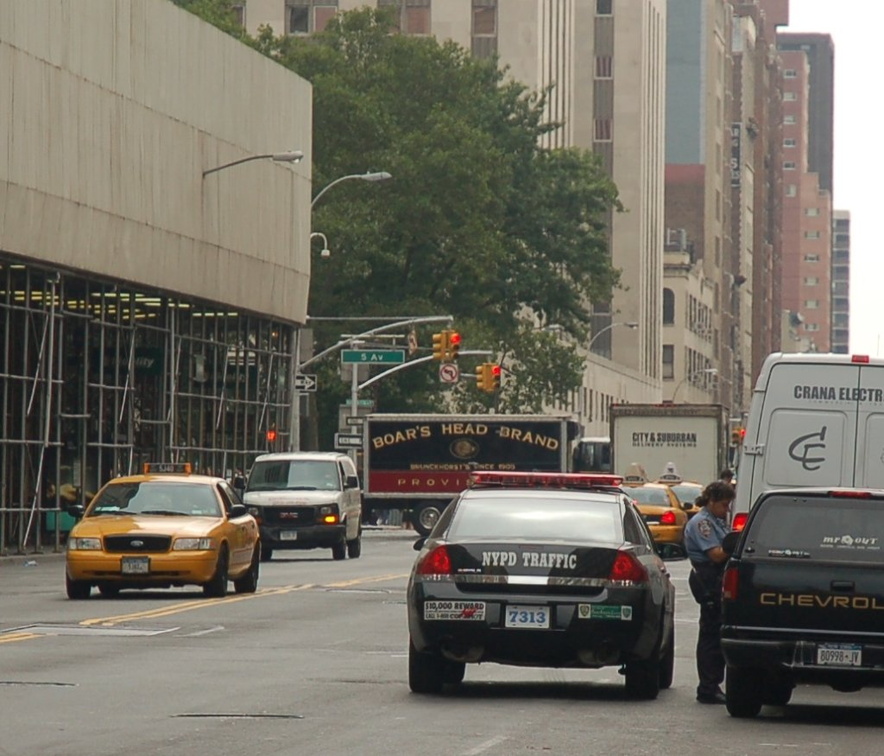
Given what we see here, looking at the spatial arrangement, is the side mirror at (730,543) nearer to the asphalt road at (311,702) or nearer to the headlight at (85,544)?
the asphalt road at (311,702)

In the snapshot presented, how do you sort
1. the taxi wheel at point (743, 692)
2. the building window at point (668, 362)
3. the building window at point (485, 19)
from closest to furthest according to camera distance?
the taxi wheel at point (743, 692) < the building window at point (485, 19) < the building window at point (668, 362)

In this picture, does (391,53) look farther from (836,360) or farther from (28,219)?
(836,360)

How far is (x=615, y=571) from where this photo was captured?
16766 millimetres

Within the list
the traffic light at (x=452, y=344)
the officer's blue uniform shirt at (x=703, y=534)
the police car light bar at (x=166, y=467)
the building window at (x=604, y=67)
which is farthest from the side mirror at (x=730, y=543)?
the building window at (x=604, y=67)

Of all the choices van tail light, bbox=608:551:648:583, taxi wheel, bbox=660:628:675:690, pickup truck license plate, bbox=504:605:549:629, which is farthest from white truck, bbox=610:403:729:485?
pickup truck license plate, bbox=504:605:549:629

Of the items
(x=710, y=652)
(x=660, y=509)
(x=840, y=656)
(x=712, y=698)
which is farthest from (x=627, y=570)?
(x=660, y=509)

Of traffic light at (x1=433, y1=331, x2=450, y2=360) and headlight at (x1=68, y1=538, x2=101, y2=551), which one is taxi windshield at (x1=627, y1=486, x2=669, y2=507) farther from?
headlight at (x1=68, y1=538, x2=101, y2=551)

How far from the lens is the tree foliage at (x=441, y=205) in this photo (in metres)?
74.6

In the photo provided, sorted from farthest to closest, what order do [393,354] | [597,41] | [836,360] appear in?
1. [597,41]
2. [393,354]
3. [836,360]

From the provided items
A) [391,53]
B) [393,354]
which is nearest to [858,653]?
[393,354]

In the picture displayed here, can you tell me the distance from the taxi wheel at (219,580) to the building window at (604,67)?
394 feet

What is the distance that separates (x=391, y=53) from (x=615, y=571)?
207 ft

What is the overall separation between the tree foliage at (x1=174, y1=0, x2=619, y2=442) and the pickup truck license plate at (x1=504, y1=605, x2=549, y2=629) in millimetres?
55788

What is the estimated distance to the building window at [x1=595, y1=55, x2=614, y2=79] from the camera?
147125 millimetres
